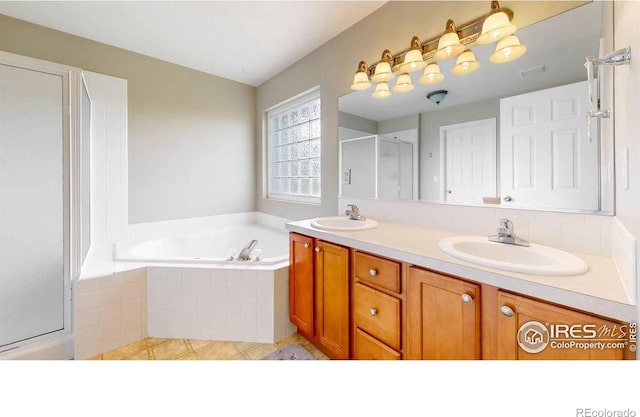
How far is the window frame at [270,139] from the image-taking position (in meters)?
2.55

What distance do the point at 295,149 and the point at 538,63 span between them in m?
2.17

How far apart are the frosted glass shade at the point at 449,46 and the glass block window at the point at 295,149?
1260 mm

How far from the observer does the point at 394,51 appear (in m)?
1.76

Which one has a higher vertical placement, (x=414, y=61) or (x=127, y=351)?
(x=414, y=61)

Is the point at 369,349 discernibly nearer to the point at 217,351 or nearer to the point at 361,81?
the point at 217,351

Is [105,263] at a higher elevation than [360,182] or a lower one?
lower

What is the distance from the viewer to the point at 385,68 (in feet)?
5.66

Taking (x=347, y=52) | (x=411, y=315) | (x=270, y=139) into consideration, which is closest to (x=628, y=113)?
(x=411, y=315)

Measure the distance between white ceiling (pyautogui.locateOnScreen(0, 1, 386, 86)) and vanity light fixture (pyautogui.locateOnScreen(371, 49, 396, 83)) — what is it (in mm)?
413

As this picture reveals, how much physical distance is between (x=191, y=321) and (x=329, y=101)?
2.07 m

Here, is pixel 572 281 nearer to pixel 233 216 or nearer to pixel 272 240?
pixel 272 240

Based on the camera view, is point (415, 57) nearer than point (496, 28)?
No

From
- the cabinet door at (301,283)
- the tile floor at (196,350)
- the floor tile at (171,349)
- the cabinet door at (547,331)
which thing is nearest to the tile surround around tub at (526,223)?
the cabinet door at (547,331)
